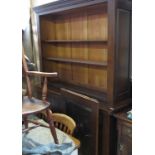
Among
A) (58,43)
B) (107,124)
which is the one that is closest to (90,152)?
(107,124)

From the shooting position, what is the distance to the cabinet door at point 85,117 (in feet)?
5.79

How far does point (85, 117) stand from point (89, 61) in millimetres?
639

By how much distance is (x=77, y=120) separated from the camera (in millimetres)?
2049

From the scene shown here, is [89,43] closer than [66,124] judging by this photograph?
No

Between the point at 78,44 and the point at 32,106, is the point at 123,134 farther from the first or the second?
the point at 78,44

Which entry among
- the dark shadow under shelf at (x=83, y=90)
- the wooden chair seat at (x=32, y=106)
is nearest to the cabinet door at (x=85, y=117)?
the dark shadow under shelf at (x=83, y=90)

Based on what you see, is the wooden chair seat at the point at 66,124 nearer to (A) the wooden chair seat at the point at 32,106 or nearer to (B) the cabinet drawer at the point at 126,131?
(A) the wooden chair seat at the point at 32,106

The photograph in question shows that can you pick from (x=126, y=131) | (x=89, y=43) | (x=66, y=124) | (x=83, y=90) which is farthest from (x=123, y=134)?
(x=89, y=43)

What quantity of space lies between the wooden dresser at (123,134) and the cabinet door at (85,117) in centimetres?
21

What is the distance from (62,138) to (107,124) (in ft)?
1.45

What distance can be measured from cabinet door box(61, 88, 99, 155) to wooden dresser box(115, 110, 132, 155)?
8.2 inches

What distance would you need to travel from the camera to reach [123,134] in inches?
68.4

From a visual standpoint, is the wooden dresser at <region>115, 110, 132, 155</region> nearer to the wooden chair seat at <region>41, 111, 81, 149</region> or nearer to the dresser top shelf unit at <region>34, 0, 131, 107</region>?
the dresser top shelf unit at <region>34, 0, 131, 107</region>

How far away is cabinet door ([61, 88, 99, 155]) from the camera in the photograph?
1764mm
